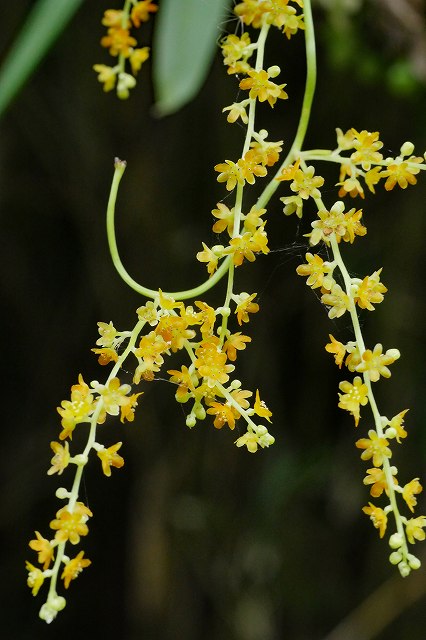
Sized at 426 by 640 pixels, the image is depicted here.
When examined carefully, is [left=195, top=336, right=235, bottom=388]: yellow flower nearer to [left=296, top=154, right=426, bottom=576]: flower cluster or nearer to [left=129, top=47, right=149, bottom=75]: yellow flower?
[left=296, top=154, right=426, bottom=576]: flower cluster

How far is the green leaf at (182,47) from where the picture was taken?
519mm

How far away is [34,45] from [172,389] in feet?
2.96

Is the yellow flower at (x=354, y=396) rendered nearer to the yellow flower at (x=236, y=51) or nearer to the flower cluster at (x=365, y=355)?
the flower cluster at (x=365, y=355)

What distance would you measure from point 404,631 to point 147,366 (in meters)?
1.18

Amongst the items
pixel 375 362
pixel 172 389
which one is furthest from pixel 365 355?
pixel 172 389

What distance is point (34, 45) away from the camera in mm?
617

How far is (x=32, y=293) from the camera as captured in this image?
1555mm

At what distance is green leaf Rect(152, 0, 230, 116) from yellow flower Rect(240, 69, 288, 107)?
3 centimetres

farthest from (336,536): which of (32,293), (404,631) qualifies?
(32,293)

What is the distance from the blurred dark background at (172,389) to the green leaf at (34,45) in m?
0.63

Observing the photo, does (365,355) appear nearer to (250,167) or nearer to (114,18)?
(250,167)

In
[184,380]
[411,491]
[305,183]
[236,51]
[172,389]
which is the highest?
[236,51]

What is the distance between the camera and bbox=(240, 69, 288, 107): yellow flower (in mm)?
575

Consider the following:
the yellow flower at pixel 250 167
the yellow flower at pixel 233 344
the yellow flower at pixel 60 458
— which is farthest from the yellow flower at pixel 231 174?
the yellow flower at pixel 60 458
